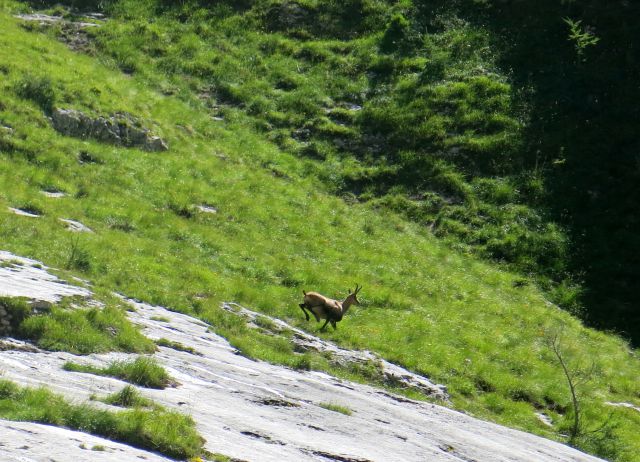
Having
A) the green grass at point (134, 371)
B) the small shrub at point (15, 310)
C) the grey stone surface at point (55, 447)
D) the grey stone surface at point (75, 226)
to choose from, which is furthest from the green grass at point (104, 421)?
the grey stone surface at point (75, 226)

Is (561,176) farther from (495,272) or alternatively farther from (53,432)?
(53,432)

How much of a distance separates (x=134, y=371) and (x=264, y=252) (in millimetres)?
16122

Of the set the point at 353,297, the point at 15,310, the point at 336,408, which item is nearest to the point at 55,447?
the point at 15,310

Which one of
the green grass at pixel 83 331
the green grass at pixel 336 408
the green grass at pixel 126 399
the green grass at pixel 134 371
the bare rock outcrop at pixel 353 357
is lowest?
the bare rock outcrop at pixel 353 357

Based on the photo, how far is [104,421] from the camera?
33.8 ft

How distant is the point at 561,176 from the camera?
38.1 metres

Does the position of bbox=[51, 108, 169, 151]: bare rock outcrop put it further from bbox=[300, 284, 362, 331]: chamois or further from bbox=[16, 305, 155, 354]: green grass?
bbox=[16, 305, 155, 354]: green grass

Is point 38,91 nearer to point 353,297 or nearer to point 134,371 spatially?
point 353,297

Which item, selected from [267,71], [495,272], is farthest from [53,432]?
[267,71]

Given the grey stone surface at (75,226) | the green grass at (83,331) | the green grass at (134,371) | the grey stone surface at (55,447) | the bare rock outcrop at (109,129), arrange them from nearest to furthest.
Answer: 1. the grey stone surface at (55,447)
2. the green grass at (134,371)
3. the green grass at (83,331)
4. the grey stone surface at (75,226)
5. the bare rock outcrop at (109,129)

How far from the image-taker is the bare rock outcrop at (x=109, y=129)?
32719 millimetres

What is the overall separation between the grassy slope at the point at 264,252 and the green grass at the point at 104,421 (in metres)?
9.19

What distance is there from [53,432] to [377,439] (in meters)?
5.99

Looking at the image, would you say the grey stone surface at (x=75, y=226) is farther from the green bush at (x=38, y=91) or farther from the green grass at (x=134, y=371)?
the green grass at (x=134, y=371)
